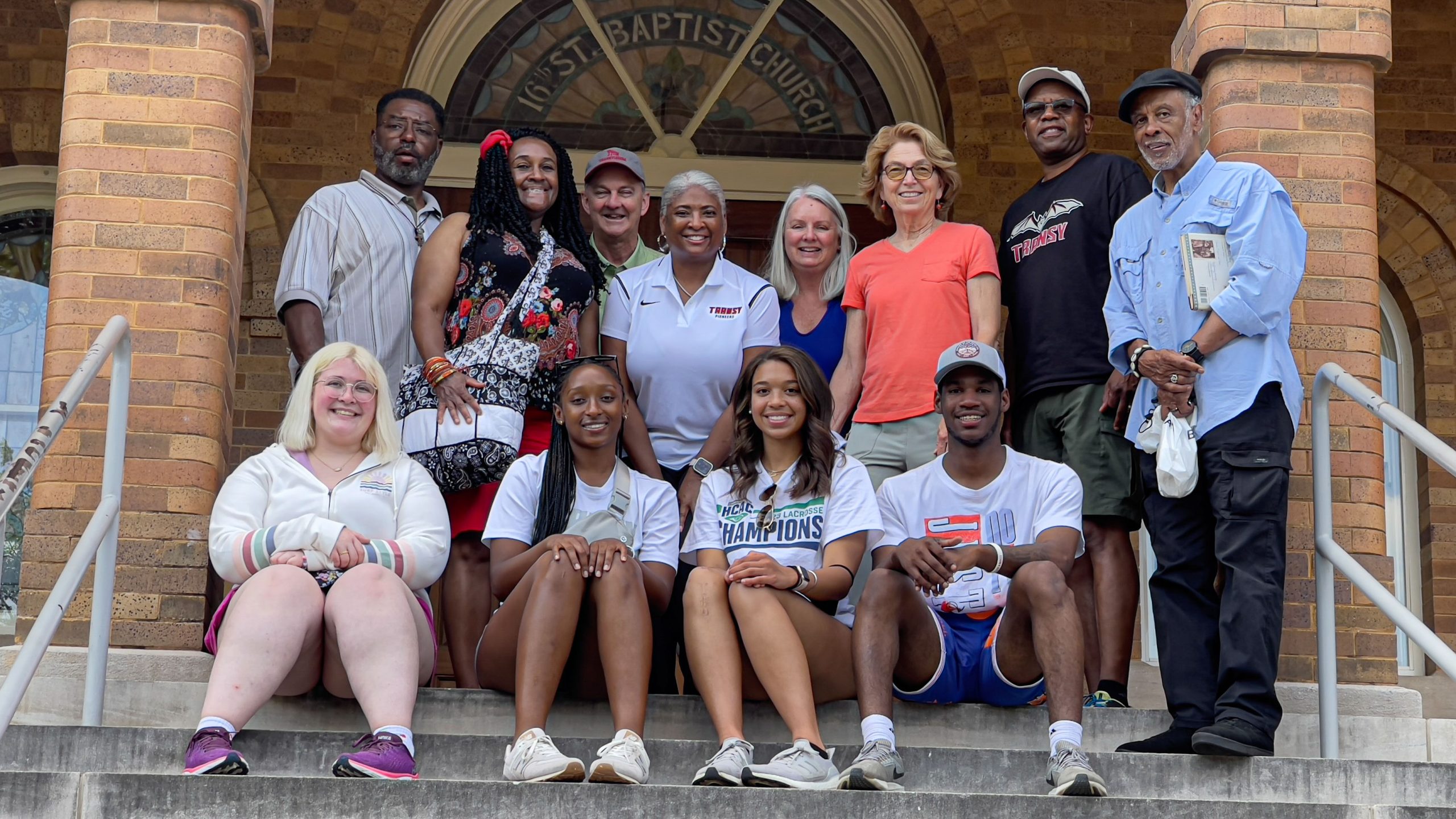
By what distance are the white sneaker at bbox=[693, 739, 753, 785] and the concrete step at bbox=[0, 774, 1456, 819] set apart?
25cm

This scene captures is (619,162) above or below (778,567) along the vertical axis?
above


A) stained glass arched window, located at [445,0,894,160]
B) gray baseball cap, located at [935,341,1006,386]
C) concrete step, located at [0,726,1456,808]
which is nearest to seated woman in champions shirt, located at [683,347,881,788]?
concrete step, located at [0,726,1456,808]

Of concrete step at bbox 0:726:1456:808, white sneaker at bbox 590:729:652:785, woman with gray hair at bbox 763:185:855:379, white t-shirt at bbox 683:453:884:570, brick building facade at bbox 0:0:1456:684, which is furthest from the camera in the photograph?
woman with gray hair at bbox 763:185:855:379

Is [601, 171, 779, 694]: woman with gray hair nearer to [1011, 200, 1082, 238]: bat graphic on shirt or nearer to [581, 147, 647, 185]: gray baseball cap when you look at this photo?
[581, 147, 647, 185]: gray baseball cap

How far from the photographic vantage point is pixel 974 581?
510 cm

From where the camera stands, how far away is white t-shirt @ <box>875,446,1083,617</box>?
5.07 meters

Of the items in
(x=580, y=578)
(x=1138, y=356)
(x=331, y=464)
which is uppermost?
(x=1138, y=356)

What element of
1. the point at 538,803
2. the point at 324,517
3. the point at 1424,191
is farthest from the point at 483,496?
the point at 1424,191

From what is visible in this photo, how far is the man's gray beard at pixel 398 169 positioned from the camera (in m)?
6.05

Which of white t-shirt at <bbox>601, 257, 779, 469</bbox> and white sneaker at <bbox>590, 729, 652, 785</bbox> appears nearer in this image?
white sneaker at <bbox>590, 729, 652, 785</bbox>

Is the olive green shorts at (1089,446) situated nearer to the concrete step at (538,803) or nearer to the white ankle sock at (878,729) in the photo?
the white ankle sock at (878,729)

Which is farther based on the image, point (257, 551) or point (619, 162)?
point (619, 162)

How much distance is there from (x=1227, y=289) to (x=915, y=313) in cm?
110

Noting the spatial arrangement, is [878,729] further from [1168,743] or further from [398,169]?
[398,169]
